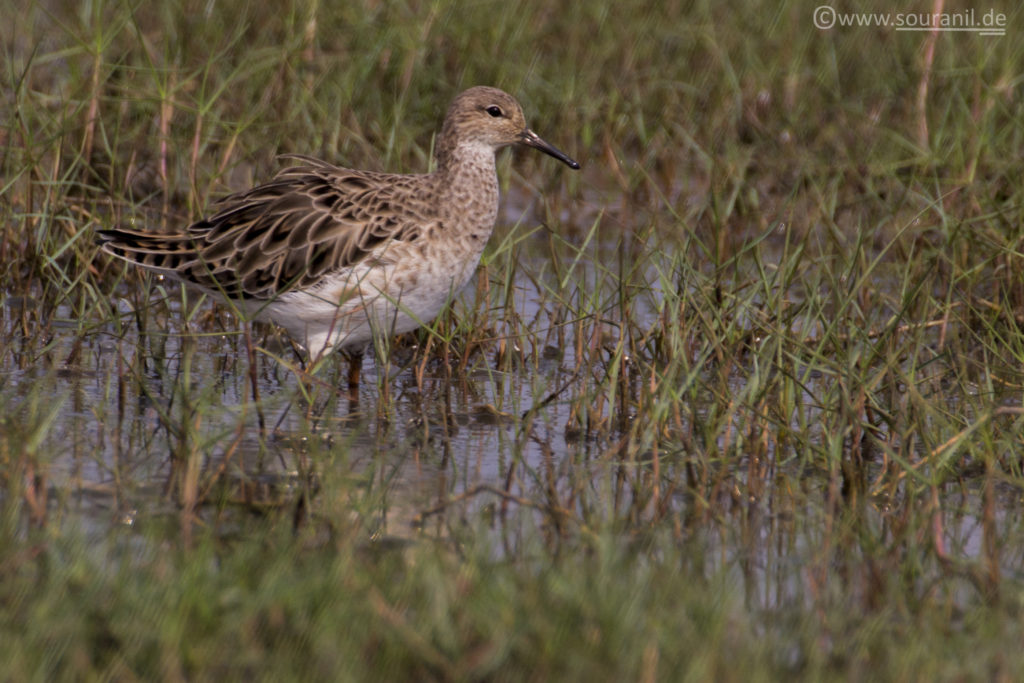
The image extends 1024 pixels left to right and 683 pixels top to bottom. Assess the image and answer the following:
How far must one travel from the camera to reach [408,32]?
986cm

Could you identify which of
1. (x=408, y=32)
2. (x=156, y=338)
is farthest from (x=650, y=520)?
(x=408, y=32)

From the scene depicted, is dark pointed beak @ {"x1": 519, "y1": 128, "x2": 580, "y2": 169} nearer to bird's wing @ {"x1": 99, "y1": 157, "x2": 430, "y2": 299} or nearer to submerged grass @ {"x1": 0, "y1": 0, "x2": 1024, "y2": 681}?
submerged grass @ {"x1": 0, "y1": 0, "x2": 1024, "y2": 681}

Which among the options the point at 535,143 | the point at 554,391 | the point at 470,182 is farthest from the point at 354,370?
the point at 535,143

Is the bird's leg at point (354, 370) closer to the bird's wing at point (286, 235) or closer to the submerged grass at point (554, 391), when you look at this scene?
the submerged grass at point (554, 391)

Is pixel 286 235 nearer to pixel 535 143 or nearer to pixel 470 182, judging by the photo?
pixel 470 182

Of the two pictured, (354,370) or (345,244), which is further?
A: (354,370)

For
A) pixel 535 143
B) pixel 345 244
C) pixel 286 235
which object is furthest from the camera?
pixel 535 143

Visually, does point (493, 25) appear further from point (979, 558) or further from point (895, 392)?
point (979, 558)

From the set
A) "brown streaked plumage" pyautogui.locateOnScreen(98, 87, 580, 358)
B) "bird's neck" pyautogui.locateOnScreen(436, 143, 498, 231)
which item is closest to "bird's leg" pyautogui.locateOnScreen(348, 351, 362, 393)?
"brown streaked plumage" pyautogui.locateOnScreen(98, 87, 580, 358)

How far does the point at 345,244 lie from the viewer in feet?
21.6

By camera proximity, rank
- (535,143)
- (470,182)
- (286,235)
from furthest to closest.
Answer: (535,143)
(470,182)
(286,235)

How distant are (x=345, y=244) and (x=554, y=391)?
1.20 metres

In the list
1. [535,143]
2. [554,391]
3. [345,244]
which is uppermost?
[535,143]

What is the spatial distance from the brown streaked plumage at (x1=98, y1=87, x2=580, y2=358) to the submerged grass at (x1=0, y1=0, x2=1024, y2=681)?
0.78 ft
